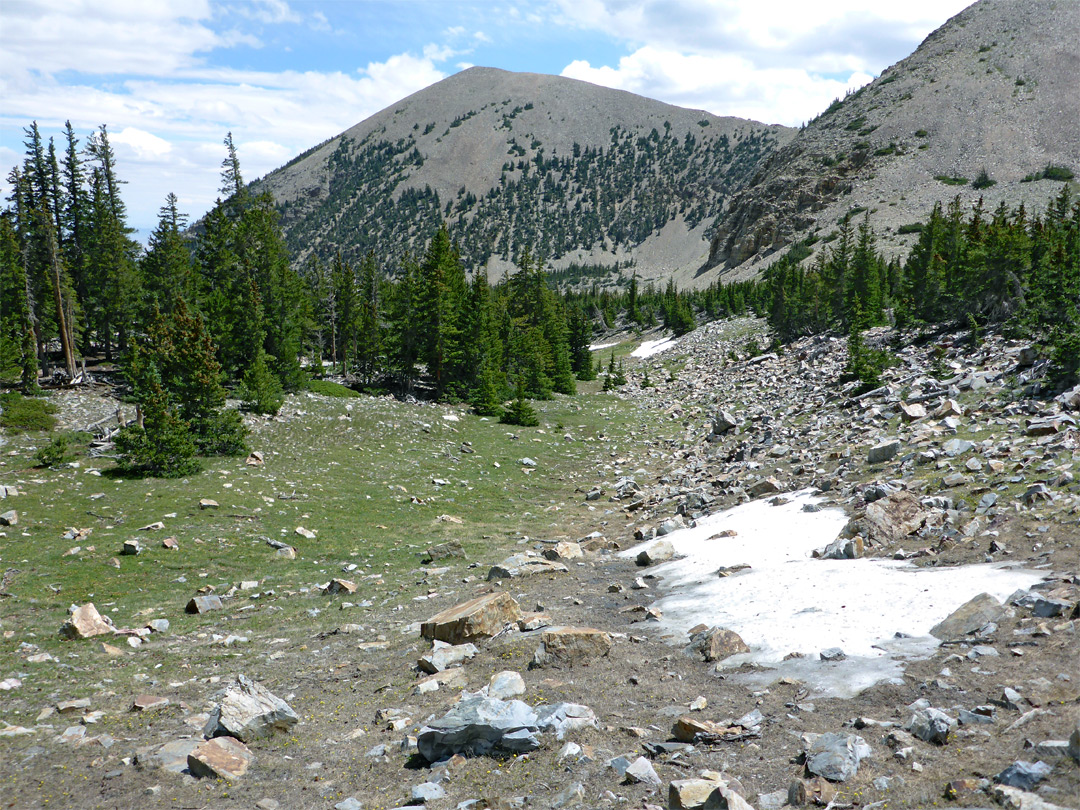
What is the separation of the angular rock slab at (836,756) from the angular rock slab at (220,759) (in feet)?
21.6

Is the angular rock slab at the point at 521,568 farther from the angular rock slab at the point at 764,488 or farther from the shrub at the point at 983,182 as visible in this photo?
the shrub at the point at 983,182

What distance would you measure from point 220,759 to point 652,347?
8763 cm

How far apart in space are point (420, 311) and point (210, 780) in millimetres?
39319

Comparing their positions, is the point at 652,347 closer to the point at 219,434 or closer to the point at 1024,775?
the point at 219,434

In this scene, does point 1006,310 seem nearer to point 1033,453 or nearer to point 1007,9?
point 1033,453

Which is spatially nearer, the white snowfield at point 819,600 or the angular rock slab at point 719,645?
the white snowfield at point 819,600

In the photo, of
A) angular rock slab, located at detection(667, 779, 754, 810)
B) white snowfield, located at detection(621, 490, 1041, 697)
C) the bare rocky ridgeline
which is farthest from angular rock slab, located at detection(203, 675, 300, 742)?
white snowfield, located at detection(621, 490, 1041, 697)

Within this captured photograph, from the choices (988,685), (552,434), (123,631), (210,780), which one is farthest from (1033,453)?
(552,434)

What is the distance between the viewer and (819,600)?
10.2 m

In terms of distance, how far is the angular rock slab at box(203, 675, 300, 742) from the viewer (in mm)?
7977

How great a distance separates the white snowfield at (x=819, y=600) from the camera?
8.28 m

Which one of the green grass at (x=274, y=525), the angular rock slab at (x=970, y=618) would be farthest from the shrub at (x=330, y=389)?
the angular rock slab at (x=970, y=618)

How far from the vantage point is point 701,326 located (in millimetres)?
92688

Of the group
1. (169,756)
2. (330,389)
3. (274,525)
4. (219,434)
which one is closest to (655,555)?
(169,756)
